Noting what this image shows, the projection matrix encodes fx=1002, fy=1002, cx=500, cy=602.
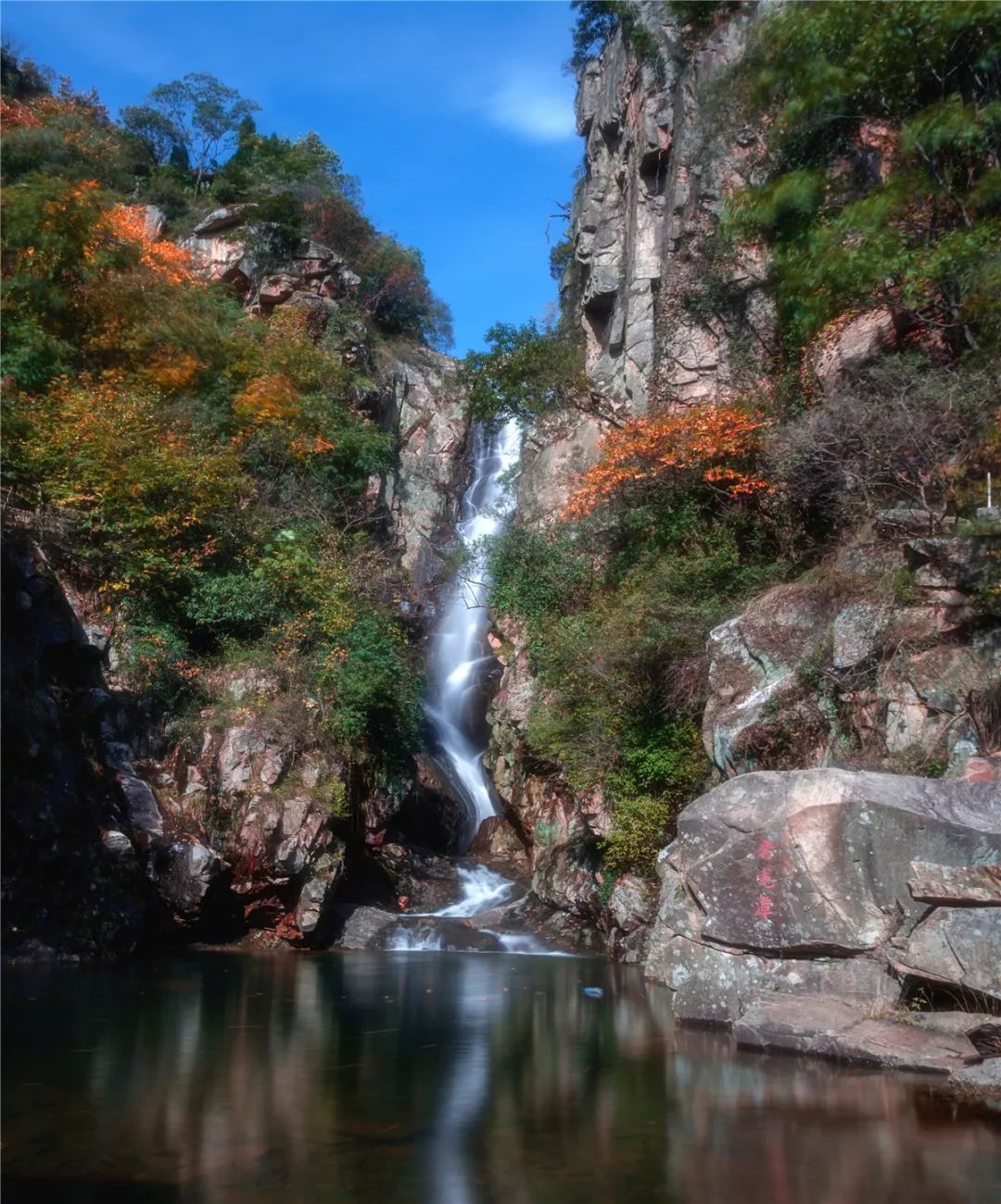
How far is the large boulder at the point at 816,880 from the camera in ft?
30.8

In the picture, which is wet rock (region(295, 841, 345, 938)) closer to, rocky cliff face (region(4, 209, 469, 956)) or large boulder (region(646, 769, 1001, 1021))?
rocky cliff face (region(4, 209, 469, 956))

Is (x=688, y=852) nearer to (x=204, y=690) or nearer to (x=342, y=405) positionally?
(x=204, y=690)

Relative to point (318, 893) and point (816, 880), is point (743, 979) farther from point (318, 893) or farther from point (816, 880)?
point (318, 893)

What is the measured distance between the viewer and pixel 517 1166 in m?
6.24

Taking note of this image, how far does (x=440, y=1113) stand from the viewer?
7336 mm

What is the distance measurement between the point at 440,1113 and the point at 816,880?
4.53 m

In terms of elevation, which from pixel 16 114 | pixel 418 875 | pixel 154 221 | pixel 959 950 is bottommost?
pixel 418 875

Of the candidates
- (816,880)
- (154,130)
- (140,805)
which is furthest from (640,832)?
(154,130)

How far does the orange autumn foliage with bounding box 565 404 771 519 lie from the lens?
59.3 feet

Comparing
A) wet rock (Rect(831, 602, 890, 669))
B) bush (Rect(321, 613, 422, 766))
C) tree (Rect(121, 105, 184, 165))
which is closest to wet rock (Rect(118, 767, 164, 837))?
bush (Rect(321, 613, 422, 766))

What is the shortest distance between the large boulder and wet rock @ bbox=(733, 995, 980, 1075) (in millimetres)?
385

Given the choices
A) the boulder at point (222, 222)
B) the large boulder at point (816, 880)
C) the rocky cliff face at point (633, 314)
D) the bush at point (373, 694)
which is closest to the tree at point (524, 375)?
the rocky cliff face at point (633, 314)

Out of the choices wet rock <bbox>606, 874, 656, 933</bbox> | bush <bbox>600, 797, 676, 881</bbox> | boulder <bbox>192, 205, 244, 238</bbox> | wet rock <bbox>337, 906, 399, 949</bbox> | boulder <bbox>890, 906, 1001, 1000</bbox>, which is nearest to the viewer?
boulder <bbox>890, 906, 1001, 1000</bbox>

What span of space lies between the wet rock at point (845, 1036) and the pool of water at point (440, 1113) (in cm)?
30
